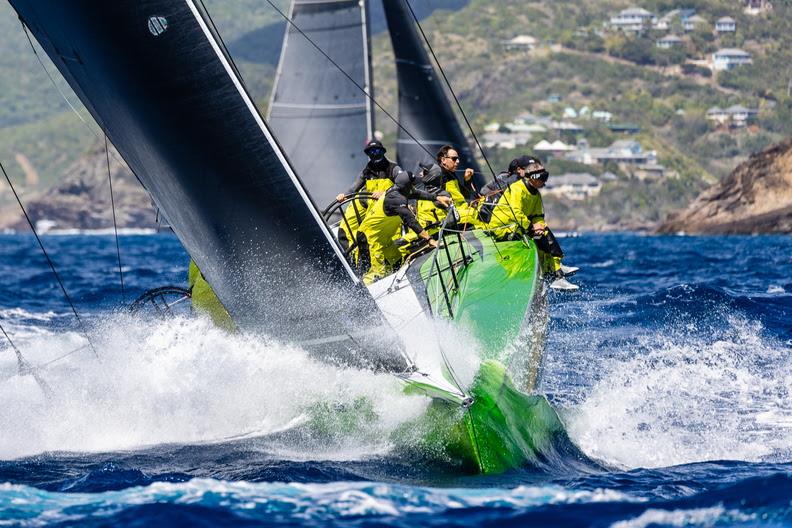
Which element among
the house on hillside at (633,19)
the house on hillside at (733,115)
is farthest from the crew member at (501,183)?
the house on hillside at (633,19)

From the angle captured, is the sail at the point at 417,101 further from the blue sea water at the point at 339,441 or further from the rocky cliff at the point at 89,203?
the rocky cliff at the point at 89,203

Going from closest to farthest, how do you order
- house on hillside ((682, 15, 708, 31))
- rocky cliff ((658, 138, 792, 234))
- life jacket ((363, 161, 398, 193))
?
life jacket ((363, 161, 398, 193)), rocky cliff ((658, 138, 792, 234)), house on hillside ((682, 15, 708, 31))

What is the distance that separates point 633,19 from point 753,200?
285 feet

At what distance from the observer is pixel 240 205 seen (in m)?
6.88

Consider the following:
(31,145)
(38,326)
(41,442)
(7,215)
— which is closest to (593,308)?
(38,326)

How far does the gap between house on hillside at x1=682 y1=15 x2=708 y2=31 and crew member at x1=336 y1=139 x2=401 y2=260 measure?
11764 cm

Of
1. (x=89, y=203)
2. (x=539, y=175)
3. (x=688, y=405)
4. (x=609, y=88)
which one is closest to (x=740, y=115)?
(x=609, y=88)

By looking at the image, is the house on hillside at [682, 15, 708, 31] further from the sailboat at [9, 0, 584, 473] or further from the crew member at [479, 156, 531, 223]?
the sailboat at [9, 0, 584, 473]

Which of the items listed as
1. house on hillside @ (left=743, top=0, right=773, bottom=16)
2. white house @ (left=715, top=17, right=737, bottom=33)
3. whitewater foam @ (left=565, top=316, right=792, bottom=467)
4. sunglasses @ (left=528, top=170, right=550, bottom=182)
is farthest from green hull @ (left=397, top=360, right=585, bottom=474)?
white house @ (left=715, top=17, right=737, bottom=33)

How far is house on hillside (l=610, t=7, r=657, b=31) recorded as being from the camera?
137 m

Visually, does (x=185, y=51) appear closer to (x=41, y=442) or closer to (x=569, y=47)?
(x=41, y=442)

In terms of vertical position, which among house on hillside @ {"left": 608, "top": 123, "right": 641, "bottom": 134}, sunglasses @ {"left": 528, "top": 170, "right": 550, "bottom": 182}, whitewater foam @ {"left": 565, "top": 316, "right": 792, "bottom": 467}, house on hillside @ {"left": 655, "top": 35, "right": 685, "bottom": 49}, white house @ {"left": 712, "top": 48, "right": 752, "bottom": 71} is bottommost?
whitewater foam @ {"left": 565, "top": 316, "right": 792, "bottom": 467}

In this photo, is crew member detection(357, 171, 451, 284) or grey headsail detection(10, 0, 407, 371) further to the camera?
crew member detection(357, 171, 451, 284)

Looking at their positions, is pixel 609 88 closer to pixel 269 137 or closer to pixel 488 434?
pixel 269 137
